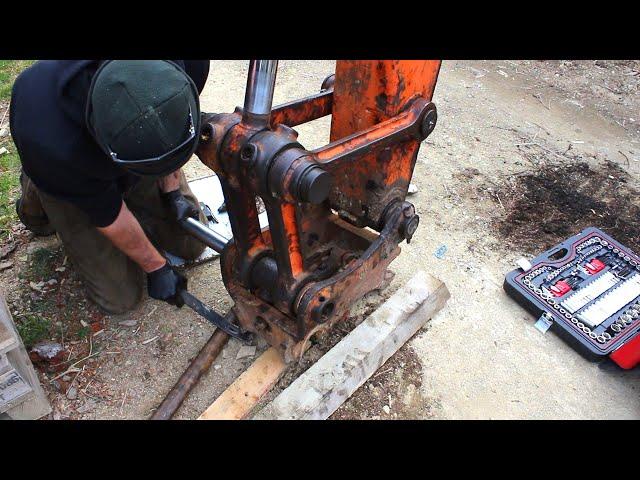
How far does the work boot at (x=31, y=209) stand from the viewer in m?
2.86

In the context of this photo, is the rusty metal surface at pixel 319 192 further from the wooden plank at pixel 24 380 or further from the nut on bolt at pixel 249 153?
the wooden plank at pixel 24 380

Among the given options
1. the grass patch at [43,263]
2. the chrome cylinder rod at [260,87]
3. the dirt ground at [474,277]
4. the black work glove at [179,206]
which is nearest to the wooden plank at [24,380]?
the dirt ground at [474,277]

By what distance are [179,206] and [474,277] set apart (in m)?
1.80

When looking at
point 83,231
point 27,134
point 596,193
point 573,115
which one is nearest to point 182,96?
point 27,134

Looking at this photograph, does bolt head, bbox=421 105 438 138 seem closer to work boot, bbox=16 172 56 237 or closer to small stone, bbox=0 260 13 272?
work boot, bbox=16 172 56 237

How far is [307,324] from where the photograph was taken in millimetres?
2131

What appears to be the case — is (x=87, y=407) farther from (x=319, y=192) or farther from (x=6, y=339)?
(x=319, y=192)

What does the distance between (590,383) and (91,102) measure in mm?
2599

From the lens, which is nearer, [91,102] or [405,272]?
[91,102]

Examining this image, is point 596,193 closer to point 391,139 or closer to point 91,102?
point 391,139

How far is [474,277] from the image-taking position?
3031 millimetres

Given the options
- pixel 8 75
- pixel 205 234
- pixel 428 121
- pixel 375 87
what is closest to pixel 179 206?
pixel 205 234

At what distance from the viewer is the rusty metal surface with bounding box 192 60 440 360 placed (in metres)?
1.76

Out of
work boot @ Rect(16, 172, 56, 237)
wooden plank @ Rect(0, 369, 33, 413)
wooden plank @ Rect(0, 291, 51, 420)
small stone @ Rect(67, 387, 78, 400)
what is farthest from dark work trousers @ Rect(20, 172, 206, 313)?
wooden plank @ Rect(0, 369, 33, 413)
